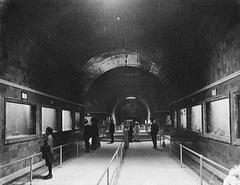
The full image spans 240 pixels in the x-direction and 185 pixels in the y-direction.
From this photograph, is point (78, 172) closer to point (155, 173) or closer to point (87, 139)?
point (155, 173)

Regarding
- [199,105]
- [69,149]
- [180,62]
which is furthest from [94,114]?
[199,105]

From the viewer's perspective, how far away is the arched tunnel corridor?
974cm

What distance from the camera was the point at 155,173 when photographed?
1133 cm

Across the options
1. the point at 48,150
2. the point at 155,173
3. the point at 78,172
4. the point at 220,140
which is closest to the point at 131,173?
the point at 155,173

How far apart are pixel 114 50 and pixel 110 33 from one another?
415 cm

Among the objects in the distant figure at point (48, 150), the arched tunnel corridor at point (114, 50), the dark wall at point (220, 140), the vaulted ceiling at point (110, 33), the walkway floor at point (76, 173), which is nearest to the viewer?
the dark wall at point (220, 140)

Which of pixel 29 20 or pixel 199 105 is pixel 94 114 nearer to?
pixel 199 105

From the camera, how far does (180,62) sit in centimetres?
1697

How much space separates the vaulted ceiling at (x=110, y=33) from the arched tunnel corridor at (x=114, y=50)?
40mm

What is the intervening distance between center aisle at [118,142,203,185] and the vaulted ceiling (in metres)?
3.35

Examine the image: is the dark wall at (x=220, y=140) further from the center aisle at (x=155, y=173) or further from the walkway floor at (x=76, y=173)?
the walkway floor at (x=76, y=173)

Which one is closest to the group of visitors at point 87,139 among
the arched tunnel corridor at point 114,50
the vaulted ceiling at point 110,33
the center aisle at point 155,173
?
the arched tunnel corridor at point 114,50

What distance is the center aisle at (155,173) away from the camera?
9914 millimetres

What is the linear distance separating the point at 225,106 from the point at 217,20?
2.49 m
